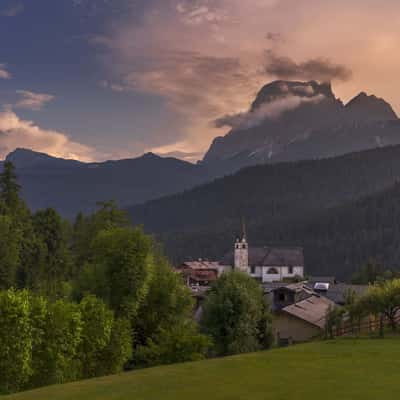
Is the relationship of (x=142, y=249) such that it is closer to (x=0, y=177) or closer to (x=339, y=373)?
(x=339, y=373)

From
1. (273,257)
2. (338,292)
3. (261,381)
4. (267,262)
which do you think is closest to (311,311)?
(338,292)

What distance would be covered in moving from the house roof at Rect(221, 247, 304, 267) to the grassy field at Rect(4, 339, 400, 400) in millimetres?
123608

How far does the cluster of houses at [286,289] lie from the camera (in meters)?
61.4

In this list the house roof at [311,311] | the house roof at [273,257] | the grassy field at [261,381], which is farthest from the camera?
the house roof at [273,257]

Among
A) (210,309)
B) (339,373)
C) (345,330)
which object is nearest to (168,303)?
(210,309)

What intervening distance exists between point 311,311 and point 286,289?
12.5 m

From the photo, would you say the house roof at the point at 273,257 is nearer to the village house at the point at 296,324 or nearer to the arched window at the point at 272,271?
the arched window at the point at 272,271

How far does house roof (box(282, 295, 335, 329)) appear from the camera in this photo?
60500 mm

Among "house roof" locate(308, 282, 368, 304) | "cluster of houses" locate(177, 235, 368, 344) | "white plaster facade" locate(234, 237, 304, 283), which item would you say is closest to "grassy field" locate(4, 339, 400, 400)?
"cluster of houses" locate(177, 235, 368, 344)

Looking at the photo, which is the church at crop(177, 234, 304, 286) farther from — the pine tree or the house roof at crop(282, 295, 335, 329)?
the house roof at crop(282, 295, 335, 329)

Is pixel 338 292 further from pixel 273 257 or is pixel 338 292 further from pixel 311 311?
pixel 273 257

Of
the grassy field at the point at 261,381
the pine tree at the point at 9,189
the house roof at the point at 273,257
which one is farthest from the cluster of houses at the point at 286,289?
the pine tree at the point at 9,189

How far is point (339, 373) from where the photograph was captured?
26.8m

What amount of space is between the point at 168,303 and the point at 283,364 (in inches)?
745
